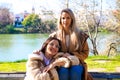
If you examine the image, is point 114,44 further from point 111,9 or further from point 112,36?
point 111,9

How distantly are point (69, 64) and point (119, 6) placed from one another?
4.95 meters

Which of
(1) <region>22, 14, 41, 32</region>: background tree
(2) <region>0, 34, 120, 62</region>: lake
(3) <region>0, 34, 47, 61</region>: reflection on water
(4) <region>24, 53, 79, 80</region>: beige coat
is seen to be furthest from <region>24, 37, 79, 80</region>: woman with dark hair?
(1) <region>22, 14, 41, 32</region>: background tree

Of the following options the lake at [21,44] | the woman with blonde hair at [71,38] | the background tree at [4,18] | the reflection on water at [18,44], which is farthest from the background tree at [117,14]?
the woman with blonde hair at [71,38]

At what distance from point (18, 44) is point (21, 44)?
4.5 inches

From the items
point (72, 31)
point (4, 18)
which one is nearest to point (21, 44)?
point (4, 18)

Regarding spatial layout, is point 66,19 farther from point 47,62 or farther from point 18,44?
point 18,44

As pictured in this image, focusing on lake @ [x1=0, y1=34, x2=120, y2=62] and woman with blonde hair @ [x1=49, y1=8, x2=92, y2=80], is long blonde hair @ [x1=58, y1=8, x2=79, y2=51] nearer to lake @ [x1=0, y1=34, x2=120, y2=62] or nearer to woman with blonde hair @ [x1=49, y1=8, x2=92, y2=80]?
woman with blonde hair @ [x1=49, y1=8, x2=92, y2=80]

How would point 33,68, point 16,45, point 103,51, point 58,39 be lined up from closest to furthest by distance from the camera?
point 33,68 < point 58,39 < point 103,51 < point 16,45

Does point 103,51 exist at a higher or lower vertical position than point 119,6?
lower

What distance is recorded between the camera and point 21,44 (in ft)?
30.5

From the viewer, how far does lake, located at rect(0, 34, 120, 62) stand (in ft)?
25.0

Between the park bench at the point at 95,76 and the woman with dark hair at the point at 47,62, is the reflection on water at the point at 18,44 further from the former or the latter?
the woman with dark hair at the point at 47,62

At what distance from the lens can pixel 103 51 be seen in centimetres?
773

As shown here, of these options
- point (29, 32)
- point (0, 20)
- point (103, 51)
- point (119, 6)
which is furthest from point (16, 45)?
point (119, 6)
